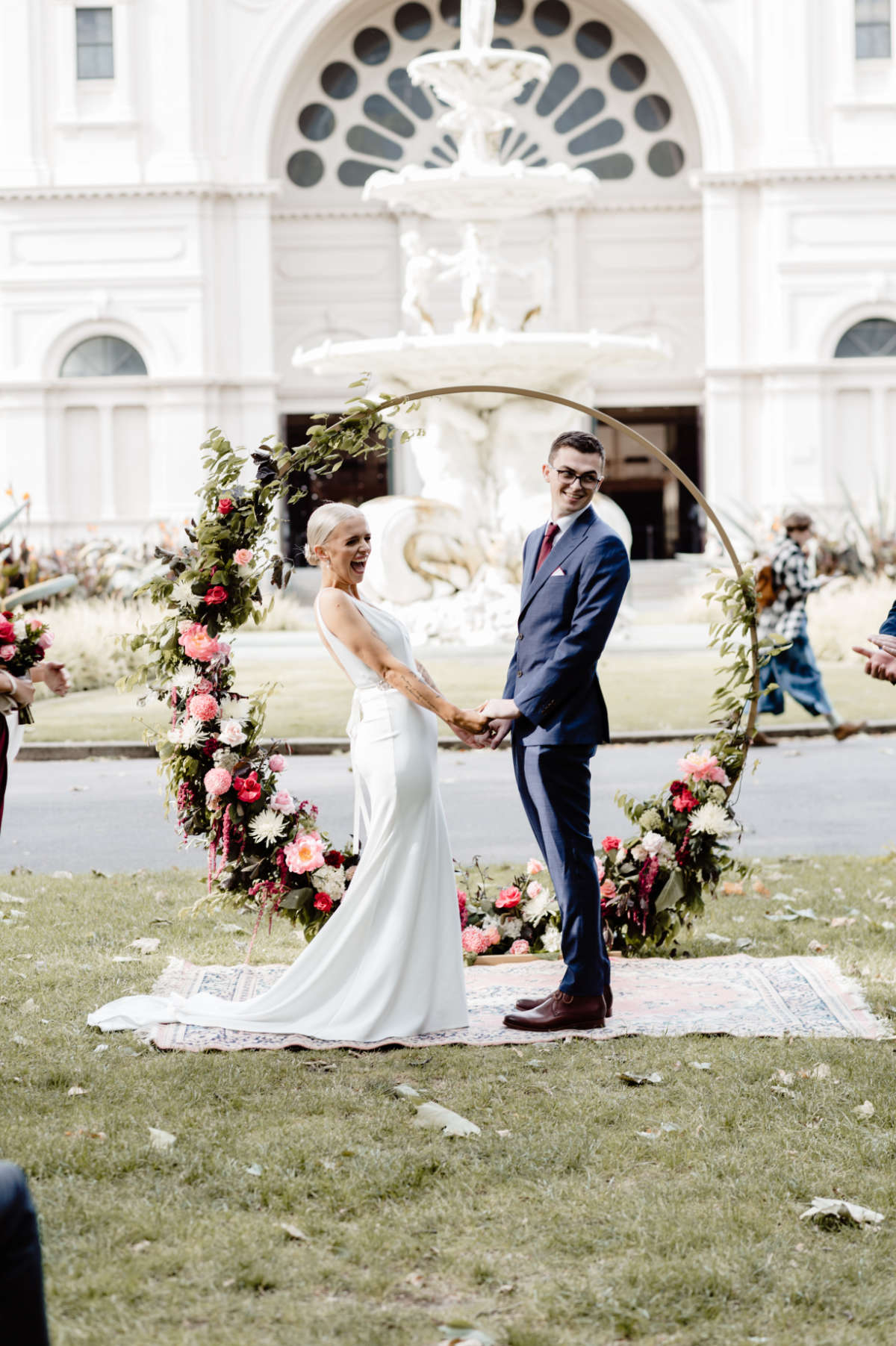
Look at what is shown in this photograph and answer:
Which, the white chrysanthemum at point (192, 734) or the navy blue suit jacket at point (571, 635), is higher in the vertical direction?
the navy blue suit jacket at point (571, 635)

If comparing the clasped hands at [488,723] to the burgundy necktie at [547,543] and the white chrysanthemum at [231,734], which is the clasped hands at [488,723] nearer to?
the burgundy necktie at [547,543]

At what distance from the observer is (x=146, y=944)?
7.35 metres

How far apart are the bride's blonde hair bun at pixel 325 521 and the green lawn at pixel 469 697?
7930 millimetres

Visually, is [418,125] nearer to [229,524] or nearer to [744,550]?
[744,550]

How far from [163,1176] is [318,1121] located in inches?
24.0

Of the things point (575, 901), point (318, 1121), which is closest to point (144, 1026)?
point (318, 1121)

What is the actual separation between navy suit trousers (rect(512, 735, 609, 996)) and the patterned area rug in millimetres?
242

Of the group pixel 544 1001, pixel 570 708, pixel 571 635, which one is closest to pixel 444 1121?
pixel 544 1001

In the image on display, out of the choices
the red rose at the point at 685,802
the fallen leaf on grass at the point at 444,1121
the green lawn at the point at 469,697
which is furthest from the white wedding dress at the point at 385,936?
the green lawn at the point at 469,697

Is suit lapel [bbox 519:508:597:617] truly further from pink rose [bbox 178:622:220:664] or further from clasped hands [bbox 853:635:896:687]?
pink rose [bbox 178:622:220:664]

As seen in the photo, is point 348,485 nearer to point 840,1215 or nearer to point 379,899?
point 379,899

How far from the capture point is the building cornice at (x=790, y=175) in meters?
34.0

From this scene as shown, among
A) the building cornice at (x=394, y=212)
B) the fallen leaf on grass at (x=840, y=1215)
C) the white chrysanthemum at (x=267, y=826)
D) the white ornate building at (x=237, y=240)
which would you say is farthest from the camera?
the building cornice at (x=394, y=212)

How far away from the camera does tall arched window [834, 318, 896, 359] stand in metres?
34.9
